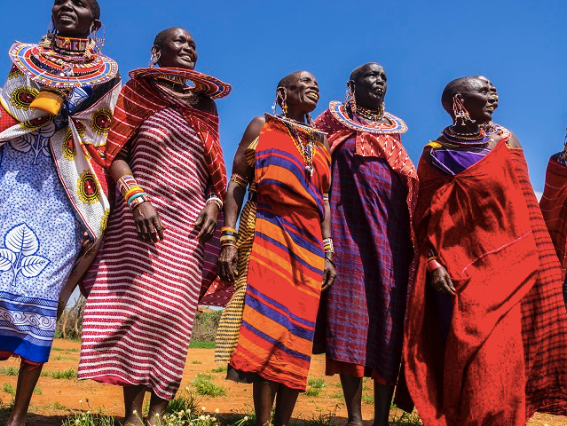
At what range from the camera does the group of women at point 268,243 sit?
4.06 meters

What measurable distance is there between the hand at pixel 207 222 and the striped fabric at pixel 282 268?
33 cm

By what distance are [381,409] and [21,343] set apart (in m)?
2.58

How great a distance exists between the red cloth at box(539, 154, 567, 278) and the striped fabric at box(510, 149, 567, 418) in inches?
34.8

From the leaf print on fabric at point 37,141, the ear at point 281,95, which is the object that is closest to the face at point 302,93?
the ear at point 281,95

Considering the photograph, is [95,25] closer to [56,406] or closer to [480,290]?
[56,406]

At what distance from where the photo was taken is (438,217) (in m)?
4.72

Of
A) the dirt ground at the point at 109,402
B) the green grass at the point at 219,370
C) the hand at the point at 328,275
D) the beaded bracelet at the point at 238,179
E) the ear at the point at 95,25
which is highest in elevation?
the ear at the point at 95,25

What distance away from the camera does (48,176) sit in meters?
4.36

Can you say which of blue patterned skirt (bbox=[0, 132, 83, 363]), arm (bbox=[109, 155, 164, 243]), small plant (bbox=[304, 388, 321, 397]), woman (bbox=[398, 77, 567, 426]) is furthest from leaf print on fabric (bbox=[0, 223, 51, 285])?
small plant (bbox=[304, 388, 321, 397])

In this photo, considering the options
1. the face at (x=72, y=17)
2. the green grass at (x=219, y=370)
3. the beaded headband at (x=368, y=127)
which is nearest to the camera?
the face at (x=72, y=17)

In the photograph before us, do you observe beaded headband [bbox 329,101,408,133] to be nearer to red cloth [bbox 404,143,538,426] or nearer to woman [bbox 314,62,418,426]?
woman [bbox 314,62,418,426]

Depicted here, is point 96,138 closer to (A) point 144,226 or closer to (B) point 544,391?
(A) point 144,226

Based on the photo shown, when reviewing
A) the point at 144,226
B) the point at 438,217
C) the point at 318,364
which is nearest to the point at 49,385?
the point at 144,226

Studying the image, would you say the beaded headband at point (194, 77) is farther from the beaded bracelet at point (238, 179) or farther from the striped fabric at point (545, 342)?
the striped fabric at point (545, 342)
